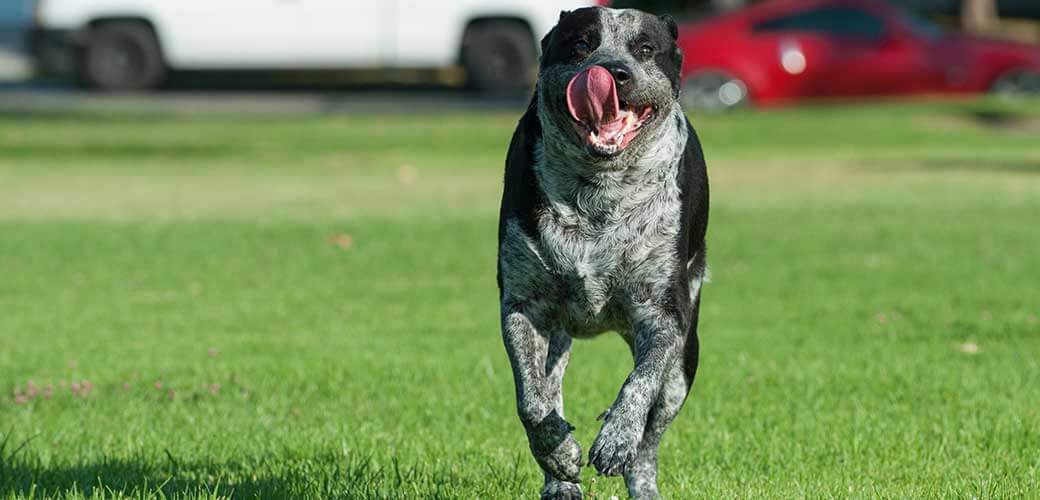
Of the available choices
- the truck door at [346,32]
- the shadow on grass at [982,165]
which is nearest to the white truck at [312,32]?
the truck door at [346,32]

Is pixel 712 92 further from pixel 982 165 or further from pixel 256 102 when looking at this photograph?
pixel 256 102

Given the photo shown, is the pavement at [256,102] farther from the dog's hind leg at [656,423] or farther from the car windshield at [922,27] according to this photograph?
the dog's hind leg at [656,423]

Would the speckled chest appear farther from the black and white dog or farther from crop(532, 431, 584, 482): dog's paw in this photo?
crop(532, 431, 584, 482): dog's paw

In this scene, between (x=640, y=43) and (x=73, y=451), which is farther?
(x=73, y=451)

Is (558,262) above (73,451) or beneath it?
above

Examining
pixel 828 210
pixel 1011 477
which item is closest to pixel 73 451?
pixel 1011 477

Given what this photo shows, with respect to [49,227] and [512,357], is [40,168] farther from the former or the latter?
[512,357]

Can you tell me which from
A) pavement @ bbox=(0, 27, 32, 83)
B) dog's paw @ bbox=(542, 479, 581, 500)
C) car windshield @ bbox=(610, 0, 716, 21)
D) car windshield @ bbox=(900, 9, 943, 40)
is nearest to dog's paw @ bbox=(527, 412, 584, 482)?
dog's paw @ bbox=(542, 479, 581, 500)

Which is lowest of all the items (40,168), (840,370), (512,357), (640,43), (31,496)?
(40,168)

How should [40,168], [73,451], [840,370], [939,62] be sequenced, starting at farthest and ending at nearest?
[939,62]
[40,168]
[840,370]
[73,451]

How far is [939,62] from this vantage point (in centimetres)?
2570

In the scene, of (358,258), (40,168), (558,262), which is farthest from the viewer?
(40,168)

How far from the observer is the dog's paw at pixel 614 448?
472 centimetres

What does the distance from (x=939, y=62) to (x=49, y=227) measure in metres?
15.3
